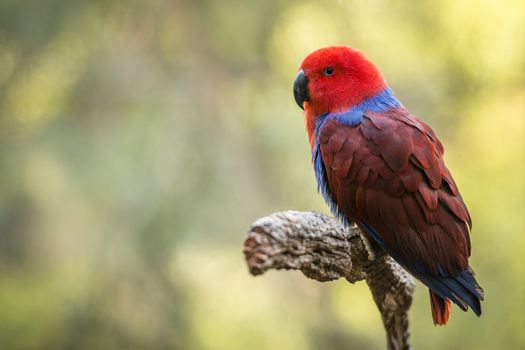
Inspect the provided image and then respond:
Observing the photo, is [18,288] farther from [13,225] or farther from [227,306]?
[227,306]

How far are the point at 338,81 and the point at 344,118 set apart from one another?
225 mm

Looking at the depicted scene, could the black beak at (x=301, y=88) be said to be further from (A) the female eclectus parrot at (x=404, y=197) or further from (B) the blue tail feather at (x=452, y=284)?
(B) the blue tail feather at (x=452, y=284)

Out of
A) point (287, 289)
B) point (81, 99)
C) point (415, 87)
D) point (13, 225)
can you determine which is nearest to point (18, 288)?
point (13, 225)

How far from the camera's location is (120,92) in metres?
3.72

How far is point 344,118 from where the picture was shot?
90.1 inches

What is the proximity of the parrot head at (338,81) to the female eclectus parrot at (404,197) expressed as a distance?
20cm

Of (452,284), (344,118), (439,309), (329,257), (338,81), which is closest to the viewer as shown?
(329,257)

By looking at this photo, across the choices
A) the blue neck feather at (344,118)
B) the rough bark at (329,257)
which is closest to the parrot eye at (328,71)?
the blue neck feather at (344,118)

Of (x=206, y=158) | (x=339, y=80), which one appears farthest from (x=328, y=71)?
(x=206, y=158)

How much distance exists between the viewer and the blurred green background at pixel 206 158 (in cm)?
339

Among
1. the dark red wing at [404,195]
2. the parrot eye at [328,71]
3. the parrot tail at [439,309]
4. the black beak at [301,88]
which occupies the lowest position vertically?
the parrot tail at [439,309]

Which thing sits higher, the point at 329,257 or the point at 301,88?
the point at 301,88

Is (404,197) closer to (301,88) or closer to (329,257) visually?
(329,257)

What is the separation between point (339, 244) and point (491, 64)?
6.81 feet
